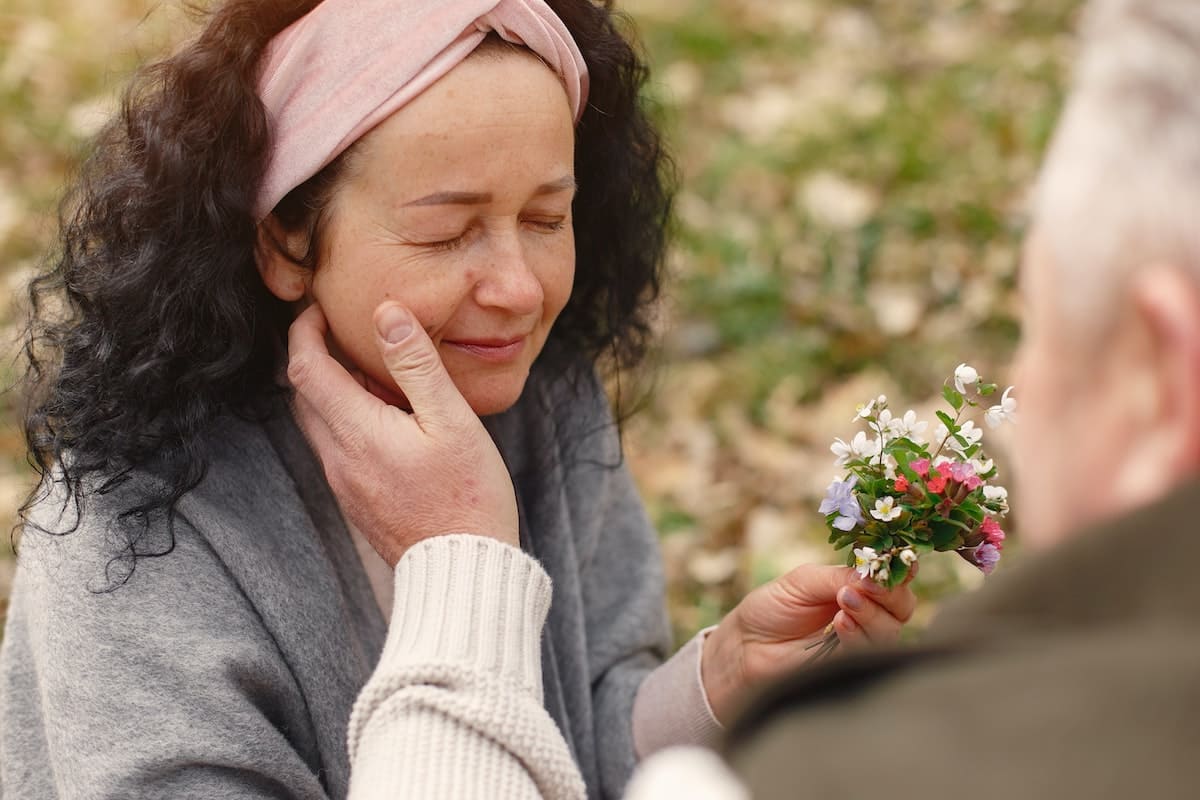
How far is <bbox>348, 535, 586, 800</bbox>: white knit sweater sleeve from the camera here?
1.60 m

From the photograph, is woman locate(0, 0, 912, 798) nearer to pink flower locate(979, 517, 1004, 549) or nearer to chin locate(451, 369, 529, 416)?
chin locate(451, 369, 529, 416)

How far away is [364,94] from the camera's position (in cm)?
191

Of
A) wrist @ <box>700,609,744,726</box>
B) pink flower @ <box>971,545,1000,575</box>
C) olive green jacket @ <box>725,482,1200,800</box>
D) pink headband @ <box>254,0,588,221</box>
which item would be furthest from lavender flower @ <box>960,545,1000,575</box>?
pink headband @ <box>254,0,588,221</box>

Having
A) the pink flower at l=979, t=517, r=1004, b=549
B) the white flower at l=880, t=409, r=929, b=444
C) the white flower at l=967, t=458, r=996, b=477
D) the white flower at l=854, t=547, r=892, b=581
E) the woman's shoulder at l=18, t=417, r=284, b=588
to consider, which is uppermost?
the white flower at l=880, t=409, r=929, b=444

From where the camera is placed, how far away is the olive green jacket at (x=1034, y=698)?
0.92 meters

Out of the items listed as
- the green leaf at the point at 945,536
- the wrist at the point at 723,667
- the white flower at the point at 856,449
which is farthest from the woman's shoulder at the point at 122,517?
the green leaf at the point at 945,536

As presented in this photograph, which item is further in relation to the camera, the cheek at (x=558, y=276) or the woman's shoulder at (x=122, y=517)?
the cheek at (x=558, y=276)

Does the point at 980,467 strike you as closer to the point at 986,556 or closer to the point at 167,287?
the point at 986,556

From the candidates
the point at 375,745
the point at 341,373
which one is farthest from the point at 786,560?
the point at 375,745

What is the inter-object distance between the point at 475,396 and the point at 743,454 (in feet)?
6.32

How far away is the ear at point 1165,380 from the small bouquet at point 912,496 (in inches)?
27.3

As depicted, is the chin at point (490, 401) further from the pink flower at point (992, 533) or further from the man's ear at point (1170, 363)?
the man's ear at point (1170, 363)

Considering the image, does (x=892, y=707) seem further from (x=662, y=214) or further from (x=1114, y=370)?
(x=662, y=214)

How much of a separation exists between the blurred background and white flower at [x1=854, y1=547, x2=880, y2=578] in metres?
1.54
